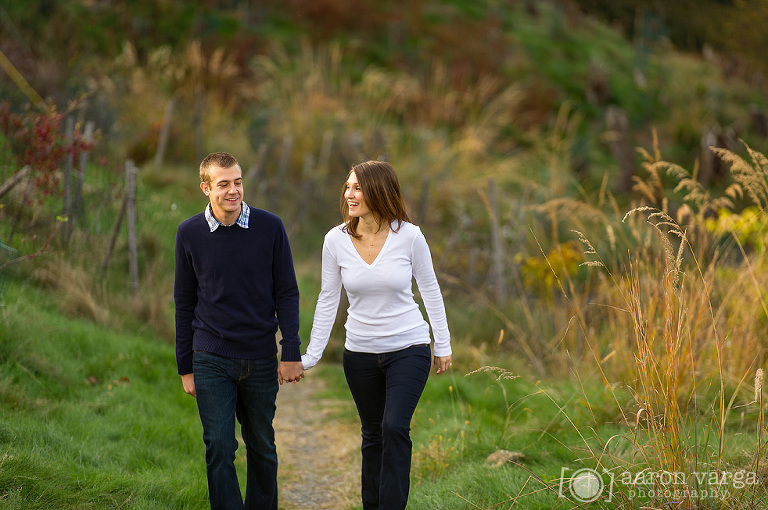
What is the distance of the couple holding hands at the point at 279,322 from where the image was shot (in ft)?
11.3

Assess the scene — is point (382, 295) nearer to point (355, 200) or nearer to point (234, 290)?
point (355, 200)

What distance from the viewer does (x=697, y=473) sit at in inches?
120

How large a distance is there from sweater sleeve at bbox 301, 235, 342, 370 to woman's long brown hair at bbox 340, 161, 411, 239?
163mm

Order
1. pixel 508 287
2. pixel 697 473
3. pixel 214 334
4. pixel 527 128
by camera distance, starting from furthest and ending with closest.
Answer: pixel 527 128, pixel 508 287, pixel 214 334, pixel 697 473

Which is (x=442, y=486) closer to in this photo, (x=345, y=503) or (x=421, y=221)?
(x=345, y=503)

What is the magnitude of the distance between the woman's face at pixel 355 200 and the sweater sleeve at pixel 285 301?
1.08ft

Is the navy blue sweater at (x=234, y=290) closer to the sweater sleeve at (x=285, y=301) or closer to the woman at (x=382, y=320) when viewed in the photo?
the sweater sleeve at (x=285, y=301)

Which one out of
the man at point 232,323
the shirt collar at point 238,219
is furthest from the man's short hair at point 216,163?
the shirt collar at point 238,219

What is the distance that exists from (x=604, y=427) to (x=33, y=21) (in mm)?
14577

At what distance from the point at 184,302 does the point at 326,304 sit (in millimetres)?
652

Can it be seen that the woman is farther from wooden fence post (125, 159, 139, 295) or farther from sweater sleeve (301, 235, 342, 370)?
wooden fence post (125, 159, 139, 295)

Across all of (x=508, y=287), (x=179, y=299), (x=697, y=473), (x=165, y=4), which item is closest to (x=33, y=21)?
(x=165, y=4)

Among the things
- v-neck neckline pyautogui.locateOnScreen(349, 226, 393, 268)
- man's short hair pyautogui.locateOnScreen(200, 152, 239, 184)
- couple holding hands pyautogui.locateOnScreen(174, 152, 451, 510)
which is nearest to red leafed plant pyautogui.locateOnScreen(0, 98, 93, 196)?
man's short hair pyautogui.locateOnScreen(200, 152, 239, 184)

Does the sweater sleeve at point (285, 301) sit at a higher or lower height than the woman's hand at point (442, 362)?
higher
